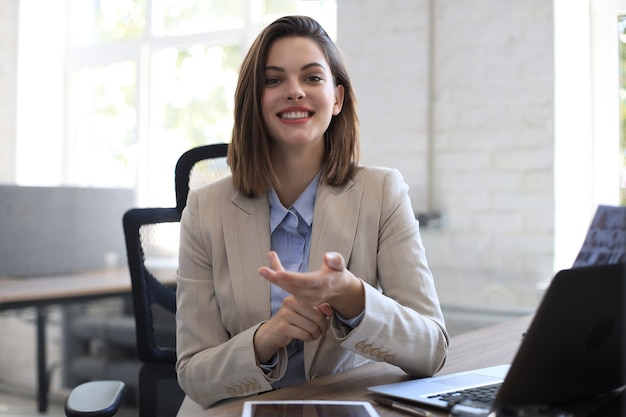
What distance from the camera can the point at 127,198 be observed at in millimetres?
3863

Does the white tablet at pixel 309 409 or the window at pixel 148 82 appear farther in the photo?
the window at pixel 148 82

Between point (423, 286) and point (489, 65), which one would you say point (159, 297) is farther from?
point (489, 65)

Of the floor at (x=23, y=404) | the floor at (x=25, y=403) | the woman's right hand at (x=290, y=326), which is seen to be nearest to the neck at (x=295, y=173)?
the woman's right hand at (x=290, y=326)

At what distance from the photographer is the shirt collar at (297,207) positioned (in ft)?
4.34

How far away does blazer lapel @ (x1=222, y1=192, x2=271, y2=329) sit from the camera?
49.4 inches

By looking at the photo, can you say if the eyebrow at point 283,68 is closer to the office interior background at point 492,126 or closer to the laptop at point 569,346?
the laptop at point 569,346

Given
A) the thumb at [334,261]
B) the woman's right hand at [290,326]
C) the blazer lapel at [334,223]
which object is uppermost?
the blazer lapel at [334,223]

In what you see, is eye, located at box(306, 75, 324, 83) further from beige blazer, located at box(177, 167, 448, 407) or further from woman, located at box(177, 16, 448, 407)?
beige blazer, located at box(177, 167, 448, 407)

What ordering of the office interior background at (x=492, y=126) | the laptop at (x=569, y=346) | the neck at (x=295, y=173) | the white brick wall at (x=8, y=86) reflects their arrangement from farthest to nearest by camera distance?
the white brick wall at (x=8, y=86), the office interior background at (x=492, y=126), the neck at (x=295, y=173), the laptop at (x=569, y=346)

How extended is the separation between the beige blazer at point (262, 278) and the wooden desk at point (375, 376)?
5cm

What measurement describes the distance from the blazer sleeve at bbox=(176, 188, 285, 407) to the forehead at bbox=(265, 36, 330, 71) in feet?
0.94

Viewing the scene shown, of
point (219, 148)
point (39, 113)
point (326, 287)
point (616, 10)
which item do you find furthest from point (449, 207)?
point (39, 113)

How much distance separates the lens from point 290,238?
1.34 meters

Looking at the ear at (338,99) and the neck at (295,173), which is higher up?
the ear at (338,99)
